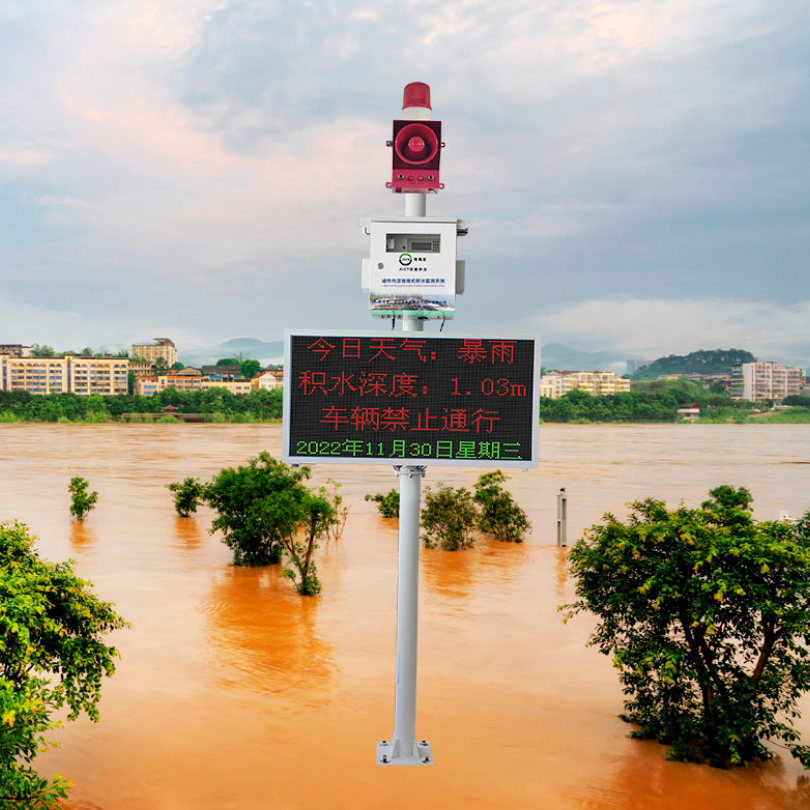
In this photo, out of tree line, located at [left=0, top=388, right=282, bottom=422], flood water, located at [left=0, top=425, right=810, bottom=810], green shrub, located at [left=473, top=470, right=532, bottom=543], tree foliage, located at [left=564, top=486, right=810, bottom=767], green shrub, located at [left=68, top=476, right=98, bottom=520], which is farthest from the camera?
tree line, located at [left=0, top=388, right=282, bottom=422]

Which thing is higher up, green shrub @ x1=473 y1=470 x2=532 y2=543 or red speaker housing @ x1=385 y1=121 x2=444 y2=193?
red speaker housing @ x1=385 y1=121 x2=444 y2=193

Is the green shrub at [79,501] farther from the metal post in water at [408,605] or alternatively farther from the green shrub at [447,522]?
the metal post in water at [408,605]

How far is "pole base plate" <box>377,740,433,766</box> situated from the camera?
461cm

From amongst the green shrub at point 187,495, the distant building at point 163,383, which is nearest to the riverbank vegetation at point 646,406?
the distant building at point 163,383

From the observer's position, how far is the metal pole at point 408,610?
4.44m

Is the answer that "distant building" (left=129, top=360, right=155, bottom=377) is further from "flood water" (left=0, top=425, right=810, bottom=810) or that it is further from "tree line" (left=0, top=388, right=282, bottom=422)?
"flood water" (left=0, top=425, right=810, bottom=810)

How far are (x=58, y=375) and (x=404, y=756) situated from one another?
223ft

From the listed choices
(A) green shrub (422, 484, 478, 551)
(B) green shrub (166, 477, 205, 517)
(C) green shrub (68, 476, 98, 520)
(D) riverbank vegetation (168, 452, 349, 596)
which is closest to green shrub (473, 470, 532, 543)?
(A) green shrub (422, 484, 478, 551)

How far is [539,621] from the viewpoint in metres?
8.10

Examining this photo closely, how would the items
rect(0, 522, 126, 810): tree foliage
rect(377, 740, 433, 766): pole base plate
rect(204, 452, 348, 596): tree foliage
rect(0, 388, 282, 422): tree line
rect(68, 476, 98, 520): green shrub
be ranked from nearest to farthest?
rect(0, 522, 126, 810): tree foliage → rect(377, 740, 433, 766): pole base plate → rect(204, 452, 348, 596): tree foliage → rect(68, 476, 98, 520): green shrub → rect(0, 388, 282, 422): tree line

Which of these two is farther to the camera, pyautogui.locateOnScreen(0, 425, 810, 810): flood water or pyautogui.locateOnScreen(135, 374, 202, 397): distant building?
pyautogui.locateOnScreen(135, 374, 202, 397): distant building

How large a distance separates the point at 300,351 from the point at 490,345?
3.55 ft

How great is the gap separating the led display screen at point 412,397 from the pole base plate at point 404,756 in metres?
1.88

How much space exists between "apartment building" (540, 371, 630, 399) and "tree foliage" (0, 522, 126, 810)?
72740mm
